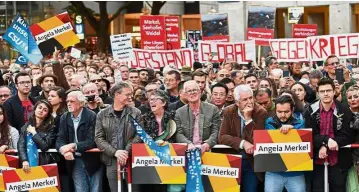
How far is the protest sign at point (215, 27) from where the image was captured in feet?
72.4

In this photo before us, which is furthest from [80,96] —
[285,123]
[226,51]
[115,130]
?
[226,51]

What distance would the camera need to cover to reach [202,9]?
141ft

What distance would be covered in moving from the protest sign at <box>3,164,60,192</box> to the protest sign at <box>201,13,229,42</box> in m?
12.0

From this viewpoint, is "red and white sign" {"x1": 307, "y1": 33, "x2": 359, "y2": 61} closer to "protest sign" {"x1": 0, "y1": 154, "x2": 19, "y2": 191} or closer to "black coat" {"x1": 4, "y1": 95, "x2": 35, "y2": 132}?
"black coat" {"x1": 4, "y1": 95, "x2": 35, "y2": 132}

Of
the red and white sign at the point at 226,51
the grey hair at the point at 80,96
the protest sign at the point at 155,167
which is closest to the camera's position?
the protest sign at the point at 155,167

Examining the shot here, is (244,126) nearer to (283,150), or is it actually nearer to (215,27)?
(283,150)

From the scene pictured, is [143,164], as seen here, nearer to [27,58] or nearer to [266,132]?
[266,132]

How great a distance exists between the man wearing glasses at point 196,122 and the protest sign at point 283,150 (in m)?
0.57

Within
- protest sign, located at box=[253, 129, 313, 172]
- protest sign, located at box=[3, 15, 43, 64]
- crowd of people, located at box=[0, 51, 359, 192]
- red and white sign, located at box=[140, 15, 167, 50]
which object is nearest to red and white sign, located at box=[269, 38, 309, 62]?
red and white sign, located at box=[140, 15, 167, 50]

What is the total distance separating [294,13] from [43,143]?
25.7m

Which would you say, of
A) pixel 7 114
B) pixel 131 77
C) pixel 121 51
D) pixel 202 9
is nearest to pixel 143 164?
pixel 7 114

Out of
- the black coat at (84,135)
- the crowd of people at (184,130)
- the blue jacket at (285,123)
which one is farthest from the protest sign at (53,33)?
the blue jacket at (285,123)

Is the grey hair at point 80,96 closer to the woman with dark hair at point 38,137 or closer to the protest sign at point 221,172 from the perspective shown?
the woman with dark hair at point 38,137

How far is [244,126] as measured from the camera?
1013 cm
